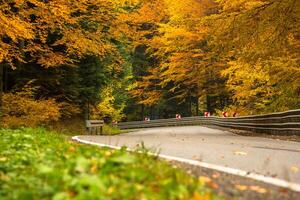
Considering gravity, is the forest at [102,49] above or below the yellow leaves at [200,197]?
above

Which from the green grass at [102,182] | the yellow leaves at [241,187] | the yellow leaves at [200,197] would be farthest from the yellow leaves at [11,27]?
the yellow leaves at [200,197]

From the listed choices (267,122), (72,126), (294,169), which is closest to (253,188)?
(294,169)

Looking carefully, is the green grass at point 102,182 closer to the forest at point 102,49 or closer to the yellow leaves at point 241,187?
the yellow leaves at point 241,187

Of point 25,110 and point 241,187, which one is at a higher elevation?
point 25,110

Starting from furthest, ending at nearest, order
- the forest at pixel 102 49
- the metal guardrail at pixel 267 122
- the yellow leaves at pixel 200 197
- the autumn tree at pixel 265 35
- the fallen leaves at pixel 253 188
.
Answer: the forest at pixel 102 49 → the metal guardrail at pixel 267 122 → the autumn tree at pixel 265 35 → the fallen leaves at pixel 253 188 → the yellow leaves at pixel 200 197

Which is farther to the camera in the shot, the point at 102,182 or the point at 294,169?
the point at 294,169

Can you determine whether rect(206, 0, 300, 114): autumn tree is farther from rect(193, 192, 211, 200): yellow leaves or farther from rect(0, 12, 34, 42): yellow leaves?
rect(193, 192, 211, 200): yellow leaves

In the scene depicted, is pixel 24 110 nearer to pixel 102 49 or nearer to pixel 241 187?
pixel 102 49

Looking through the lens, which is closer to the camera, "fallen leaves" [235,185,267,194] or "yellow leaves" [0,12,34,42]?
"fallen leaves" [235,185,267,194]

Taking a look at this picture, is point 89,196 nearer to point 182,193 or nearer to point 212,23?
point 182,193

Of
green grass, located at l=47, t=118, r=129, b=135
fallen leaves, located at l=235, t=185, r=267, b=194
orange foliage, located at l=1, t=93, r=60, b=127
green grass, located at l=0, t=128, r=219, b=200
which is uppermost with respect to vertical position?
orange foliage, located at l=1, t=93, r=60, b=127

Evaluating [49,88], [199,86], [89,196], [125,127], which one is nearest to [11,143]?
[89,196]

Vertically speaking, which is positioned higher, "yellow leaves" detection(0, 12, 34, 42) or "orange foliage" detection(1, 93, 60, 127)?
"yellow leaves" detection(0, 12, 34, 42)

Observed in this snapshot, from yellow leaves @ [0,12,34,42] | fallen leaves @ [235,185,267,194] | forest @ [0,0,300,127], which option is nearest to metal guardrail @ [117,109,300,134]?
forest @ [0,0,300,127]
